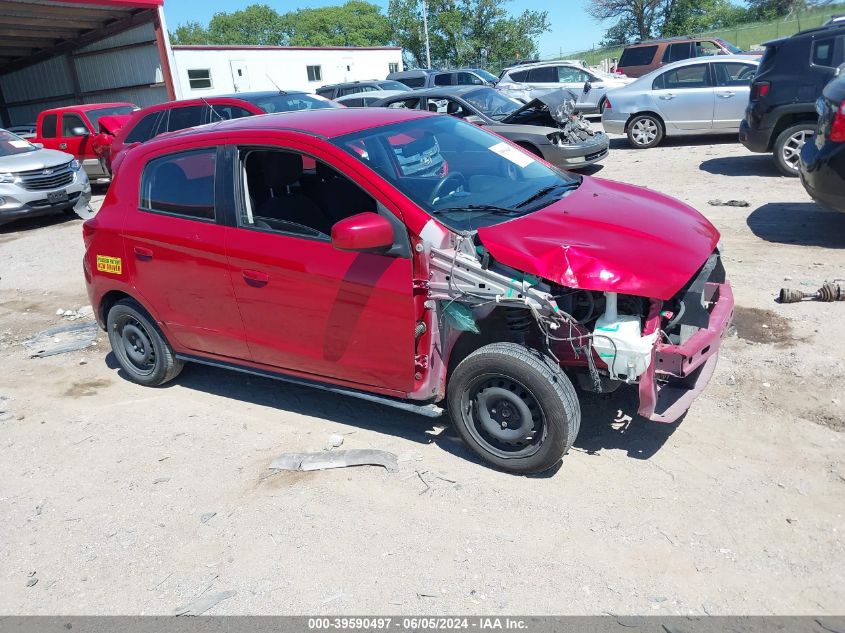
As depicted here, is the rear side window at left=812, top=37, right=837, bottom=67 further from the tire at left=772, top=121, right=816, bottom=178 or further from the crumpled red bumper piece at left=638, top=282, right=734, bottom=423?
the crumpled red bumper piece at left=638, top=282, right=734, bottom=423

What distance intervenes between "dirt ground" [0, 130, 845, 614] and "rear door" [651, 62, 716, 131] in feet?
27.9

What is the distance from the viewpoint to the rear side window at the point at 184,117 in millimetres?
10731

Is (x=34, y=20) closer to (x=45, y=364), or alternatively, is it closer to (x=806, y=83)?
(x=45, y=364)

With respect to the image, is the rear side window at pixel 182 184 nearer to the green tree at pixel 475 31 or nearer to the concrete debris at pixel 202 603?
the concrete debris at pixel 202 603

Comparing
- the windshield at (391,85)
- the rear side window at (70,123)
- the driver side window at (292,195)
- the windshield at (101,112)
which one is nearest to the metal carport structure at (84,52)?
the windshield at (101,112)

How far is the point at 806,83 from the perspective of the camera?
941cm

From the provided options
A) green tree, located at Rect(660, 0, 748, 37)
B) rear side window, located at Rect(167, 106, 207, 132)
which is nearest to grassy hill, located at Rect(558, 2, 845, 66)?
green tree, located at Rect(660, 0, 748, 37)

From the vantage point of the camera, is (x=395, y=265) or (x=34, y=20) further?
(x=34, y=20)

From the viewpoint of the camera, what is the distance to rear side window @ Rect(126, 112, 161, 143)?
11391 millimetres

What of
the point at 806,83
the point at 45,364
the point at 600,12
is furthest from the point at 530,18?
the point at 45,364

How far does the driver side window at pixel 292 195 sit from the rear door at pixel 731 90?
34.4 ft

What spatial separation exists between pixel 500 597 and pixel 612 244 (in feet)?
5.81

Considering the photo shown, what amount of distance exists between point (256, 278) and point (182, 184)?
988 millimetres

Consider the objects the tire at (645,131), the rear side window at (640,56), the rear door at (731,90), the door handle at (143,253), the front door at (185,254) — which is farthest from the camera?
the rear side window at (640,56)
